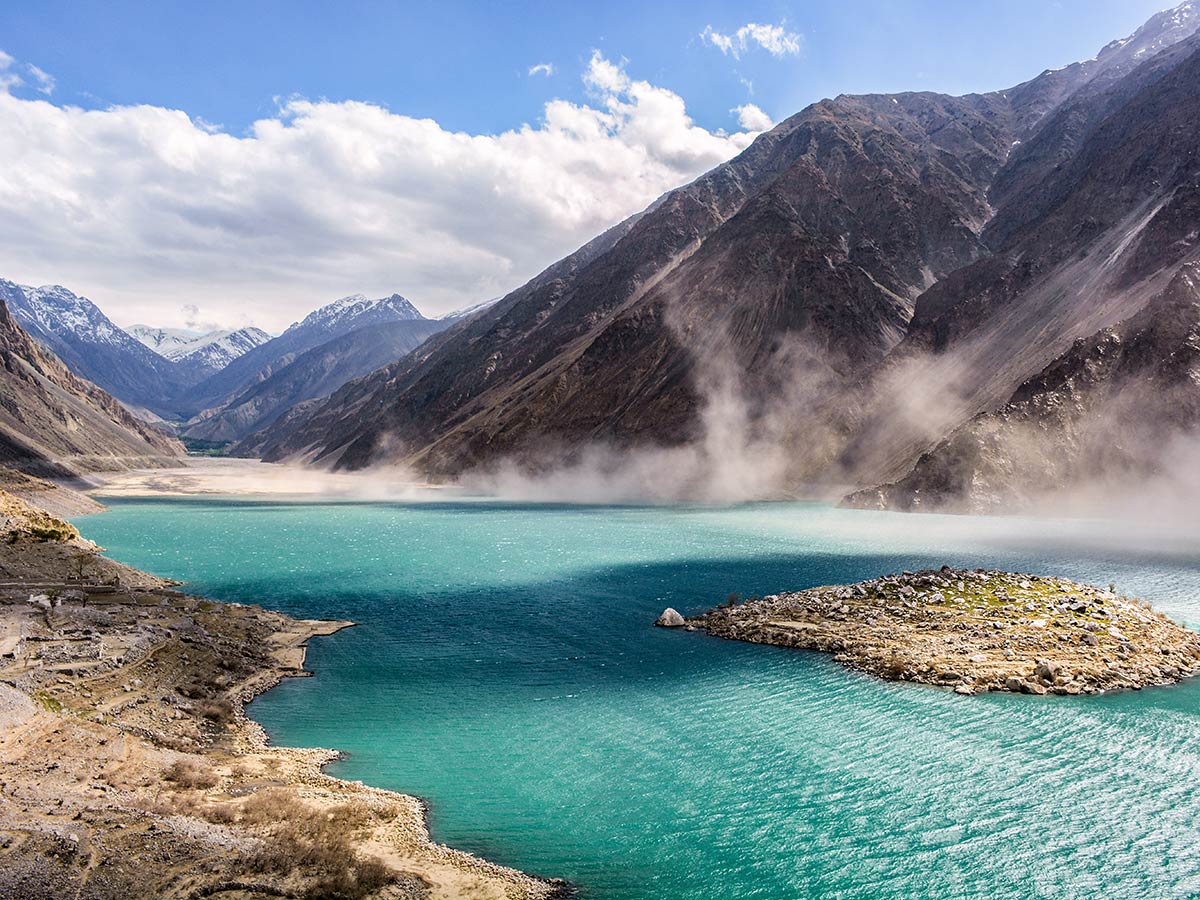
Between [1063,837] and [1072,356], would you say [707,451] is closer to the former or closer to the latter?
[1072,356]

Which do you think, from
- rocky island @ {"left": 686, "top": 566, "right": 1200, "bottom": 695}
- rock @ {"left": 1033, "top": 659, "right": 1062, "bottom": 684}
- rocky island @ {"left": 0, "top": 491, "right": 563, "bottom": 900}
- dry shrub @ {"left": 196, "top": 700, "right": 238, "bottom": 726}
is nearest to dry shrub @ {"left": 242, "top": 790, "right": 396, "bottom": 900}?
rocky island @ {"left": 0, "top": 491, "right": 563, "bottom": 900}

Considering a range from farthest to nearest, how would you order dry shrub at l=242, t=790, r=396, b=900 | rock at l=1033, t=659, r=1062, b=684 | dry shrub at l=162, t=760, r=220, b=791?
rock at l=1033, t=659, r=1062, b=684 < dry shrub at l=162, t=760, r=220, b=791 < dry shrub at l=242, t=790, r=396, b=900

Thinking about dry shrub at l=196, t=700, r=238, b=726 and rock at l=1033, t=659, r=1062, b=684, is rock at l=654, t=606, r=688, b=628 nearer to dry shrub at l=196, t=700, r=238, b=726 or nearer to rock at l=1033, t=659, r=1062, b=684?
rock at l=1033, t=659, r=1062, b=684

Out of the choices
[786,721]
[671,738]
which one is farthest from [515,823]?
[786,721]

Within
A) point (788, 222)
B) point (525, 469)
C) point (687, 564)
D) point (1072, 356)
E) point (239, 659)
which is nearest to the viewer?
point (239, 659)

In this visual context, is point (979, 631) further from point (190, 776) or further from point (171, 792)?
point (171, 792)

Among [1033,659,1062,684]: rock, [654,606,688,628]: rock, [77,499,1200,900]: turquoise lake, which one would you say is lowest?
[77,499,1200,900]: turquoise lake
